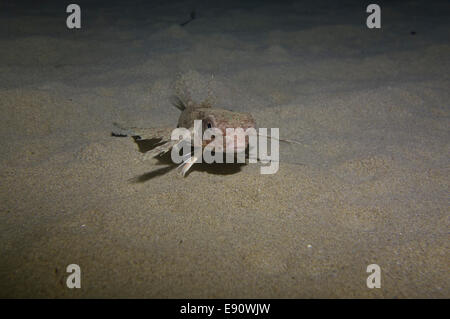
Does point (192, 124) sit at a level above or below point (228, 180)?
above

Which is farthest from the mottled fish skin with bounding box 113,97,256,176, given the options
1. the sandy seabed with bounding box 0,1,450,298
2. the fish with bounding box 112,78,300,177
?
the sandy seabed with bounding box 0,1,450,298

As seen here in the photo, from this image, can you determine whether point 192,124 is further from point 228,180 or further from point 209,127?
point 228,180

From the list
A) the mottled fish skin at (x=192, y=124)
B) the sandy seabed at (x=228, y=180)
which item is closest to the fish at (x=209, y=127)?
the mottled fish skin at (x=192, y=124)

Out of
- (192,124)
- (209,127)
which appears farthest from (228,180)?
(192,124)

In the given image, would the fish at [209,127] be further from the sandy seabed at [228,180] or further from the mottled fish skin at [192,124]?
the sandy seabed at [228,180]

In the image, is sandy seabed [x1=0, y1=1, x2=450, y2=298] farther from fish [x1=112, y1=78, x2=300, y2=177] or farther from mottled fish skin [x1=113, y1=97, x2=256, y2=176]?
fish [x1=112, y1=78, x2=300, y2=177]

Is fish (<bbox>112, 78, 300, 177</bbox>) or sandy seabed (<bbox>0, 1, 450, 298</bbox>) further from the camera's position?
fish (<bbox>112, 78, 300, 177</bbox>)

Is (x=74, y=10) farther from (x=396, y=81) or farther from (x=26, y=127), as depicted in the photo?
(x=396, y=81)

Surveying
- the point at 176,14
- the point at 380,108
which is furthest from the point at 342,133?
the point at 176,14
